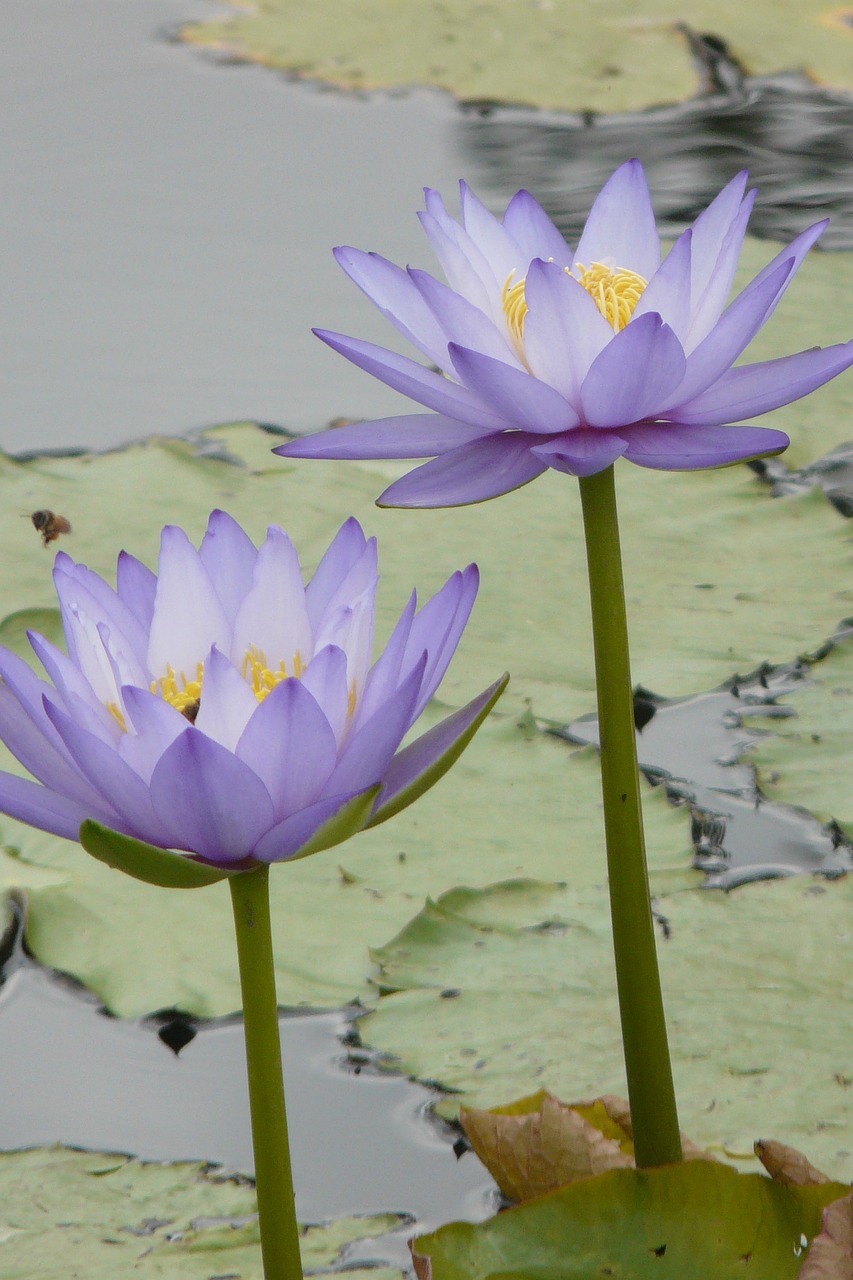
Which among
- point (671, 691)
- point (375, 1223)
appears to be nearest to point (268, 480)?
point (671, 691)

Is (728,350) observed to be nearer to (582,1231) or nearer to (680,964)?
(582,1231)

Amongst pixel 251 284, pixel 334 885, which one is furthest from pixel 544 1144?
pixel 251 284

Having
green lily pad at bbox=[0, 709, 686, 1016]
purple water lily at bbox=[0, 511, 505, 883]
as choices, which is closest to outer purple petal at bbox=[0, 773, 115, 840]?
purple water lily at bbox=[0, 511, 505, 883]

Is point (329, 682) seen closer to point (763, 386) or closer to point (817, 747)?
point (763, 386)

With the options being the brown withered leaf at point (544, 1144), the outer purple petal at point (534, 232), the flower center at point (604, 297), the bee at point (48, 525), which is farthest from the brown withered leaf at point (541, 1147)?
the bee at point (48, 525)

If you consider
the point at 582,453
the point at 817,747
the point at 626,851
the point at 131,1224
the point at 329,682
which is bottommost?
the point at 131,1224

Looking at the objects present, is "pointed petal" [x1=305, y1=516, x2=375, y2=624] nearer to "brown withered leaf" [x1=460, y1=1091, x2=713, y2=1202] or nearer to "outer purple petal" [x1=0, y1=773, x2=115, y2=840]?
"outer purple petal" [x1=0, y1=773, x2=115, y2=840]

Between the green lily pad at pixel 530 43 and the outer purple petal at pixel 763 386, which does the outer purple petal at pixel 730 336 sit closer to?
the outer purple petal at pixel 763 386
